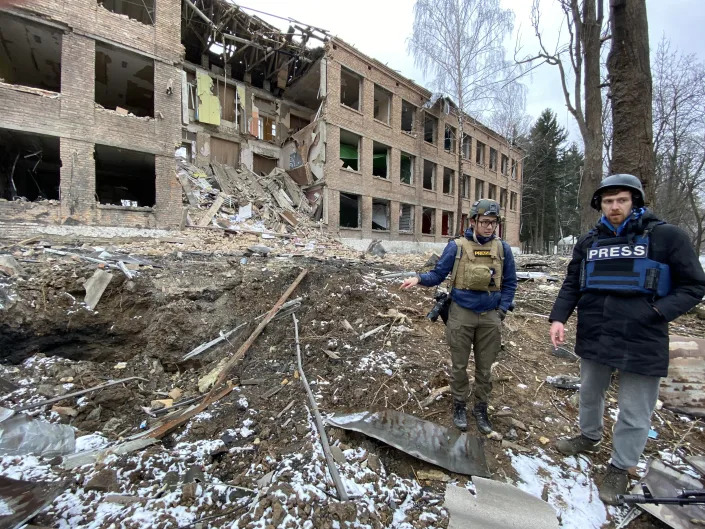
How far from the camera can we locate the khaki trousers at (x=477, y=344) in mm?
2617

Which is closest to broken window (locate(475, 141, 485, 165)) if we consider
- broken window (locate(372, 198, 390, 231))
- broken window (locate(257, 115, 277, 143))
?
broken window (locate(372, 198, 390, 231))

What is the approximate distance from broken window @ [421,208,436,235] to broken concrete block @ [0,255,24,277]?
20.3m

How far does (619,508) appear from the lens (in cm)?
198

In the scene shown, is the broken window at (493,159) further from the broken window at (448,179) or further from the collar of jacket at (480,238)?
the collar of jacket at (480,238)

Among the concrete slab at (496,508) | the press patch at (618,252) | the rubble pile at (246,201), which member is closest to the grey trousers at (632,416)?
the concrete slab at (496,508)

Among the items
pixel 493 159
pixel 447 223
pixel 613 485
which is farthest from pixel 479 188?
pixel 613 485

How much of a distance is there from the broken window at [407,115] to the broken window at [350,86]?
120 inches

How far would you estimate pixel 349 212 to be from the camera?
19438mm

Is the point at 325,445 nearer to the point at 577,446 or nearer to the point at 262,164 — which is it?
the point at 577,446

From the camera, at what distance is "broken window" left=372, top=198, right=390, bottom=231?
19.4 metres

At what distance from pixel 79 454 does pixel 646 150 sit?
263 inches

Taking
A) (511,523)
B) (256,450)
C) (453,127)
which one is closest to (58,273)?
(256,450)

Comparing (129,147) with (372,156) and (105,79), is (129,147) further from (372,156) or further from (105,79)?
(372,156)

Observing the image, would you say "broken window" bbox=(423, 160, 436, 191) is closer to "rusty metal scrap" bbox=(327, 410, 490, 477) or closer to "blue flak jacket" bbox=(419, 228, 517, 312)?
"blue flak jacket" bbox=(419, 228, 517, 312)
